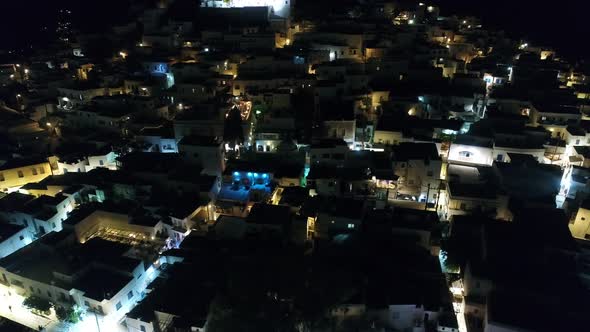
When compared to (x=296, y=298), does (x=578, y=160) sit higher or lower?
higher

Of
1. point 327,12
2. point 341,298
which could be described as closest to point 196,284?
point 341,298

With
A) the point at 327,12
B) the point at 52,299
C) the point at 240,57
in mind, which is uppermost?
the point at 327,12

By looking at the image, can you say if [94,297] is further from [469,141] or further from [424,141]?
[469,141]

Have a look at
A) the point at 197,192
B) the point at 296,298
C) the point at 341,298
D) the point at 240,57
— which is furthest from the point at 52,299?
the point at 240,57

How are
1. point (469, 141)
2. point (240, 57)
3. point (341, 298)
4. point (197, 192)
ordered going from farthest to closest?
point (240, 57), point (469, 141), point (197, 192), point (341, 298)

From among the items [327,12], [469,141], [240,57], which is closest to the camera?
[469,141]

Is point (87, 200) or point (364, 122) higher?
point (364, 122)

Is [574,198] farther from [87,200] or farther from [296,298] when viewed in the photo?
[87,200]

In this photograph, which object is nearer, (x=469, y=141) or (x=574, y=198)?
(x=574, y=198)

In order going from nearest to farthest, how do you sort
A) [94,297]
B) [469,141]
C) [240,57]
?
[94,297] → [469,141] → [240,57]
